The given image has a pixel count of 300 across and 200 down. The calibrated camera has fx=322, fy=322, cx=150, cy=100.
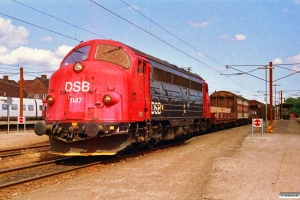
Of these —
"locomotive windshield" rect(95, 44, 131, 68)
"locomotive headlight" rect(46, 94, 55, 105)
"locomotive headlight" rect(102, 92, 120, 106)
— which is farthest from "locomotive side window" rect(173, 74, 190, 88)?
"locomotive headlight" rect(46, 94, 55, 105)

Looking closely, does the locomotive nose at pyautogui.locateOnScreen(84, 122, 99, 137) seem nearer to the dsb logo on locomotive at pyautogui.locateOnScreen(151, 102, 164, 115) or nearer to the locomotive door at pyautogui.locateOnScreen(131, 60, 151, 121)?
the locomotive door at pyautogui.locateOnScreen(131, 60, 151, 121)

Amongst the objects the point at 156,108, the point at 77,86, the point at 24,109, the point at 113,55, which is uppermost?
the point at 113,55

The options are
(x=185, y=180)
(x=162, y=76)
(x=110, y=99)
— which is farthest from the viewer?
(x=162, y=76)

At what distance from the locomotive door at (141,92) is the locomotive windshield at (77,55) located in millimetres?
1827

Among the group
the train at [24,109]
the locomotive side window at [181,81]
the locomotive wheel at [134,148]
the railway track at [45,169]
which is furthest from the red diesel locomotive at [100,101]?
the train at [24,109]

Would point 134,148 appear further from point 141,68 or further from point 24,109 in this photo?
point 24,109

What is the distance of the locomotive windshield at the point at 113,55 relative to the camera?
11.0m

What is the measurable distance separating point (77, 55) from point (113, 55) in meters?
1.34

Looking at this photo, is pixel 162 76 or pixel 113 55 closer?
pixel 113 55

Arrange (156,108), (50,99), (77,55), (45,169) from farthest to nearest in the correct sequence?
1. (156,108)
2. (77,55)
3. (50,99)
4. (45,169)

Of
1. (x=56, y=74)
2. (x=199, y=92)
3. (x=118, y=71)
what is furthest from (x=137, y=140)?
(x=199, y=92)

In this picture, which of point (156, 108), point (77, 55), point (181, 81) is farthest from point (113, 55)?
point (181, 81)

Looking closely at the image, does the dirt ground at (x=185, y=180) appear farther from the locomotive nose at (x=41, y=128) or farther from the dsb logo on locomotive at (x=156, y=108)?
the locomotive nose at (x=41, y=128)

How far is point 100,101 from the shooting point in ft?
32.9
